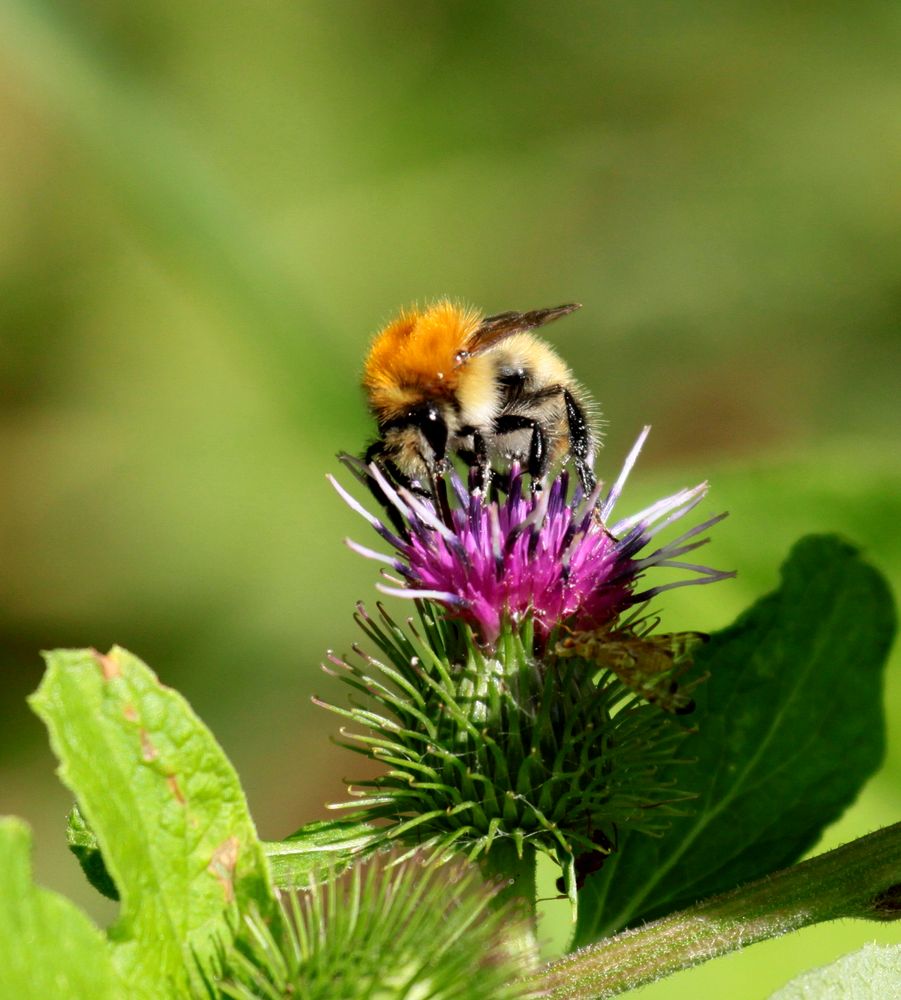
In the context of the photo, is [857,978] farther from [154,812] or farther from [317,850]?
[154,812]

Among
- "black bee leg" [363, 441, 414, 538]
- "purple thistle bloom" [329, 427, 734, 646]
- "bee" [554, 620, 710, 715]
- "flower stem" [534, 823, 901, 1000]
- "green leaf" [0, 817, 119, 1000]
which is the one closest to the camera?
"green leaf" [0, 817, 119, 1000]

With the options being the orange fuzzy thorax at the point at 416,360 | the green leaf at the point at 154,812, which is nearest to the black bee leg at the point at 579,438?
the orange fuzzy thorax at the point at 416,360

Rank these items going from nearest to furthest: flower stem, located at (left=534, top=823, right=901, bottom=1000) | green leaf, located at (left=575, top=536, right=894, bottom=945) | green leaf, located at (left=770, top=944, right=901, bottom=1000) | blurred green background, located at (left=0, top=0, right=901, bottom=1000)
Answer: green leaf, located at (left=770, top=944, right=901, bottom=1000) < flower stem, located at (left=534, top=823, right=901, bottom=1000) < green leaf, located at (left=575, top=536, right=894, bottom=945) < blurred green background, located at (left=0, top=0, right=901, bottom=1000)

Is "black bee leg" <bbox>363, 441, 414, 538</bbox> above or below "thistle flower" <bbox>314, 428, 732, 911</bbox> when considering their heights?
above

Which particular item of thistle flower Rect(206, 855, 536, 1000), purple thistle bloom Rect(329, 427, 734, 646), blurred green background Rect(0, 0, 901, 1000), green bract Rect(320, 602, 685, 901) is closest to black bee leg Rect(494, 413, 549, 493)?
purple thistle bloom Rect(329, 427, 734, 646)

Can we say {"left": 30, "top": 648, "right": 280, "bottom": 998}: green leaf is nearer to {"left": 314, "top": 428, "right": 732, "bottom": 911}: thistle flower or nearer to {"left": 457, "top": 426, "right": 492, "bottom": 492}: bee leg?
{"left": 314, "top": 428, "right": 732, "bottom": 911}: thistle flower

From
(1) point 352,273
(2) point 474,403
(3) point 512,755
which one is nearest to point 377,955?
(3) point 512,755
